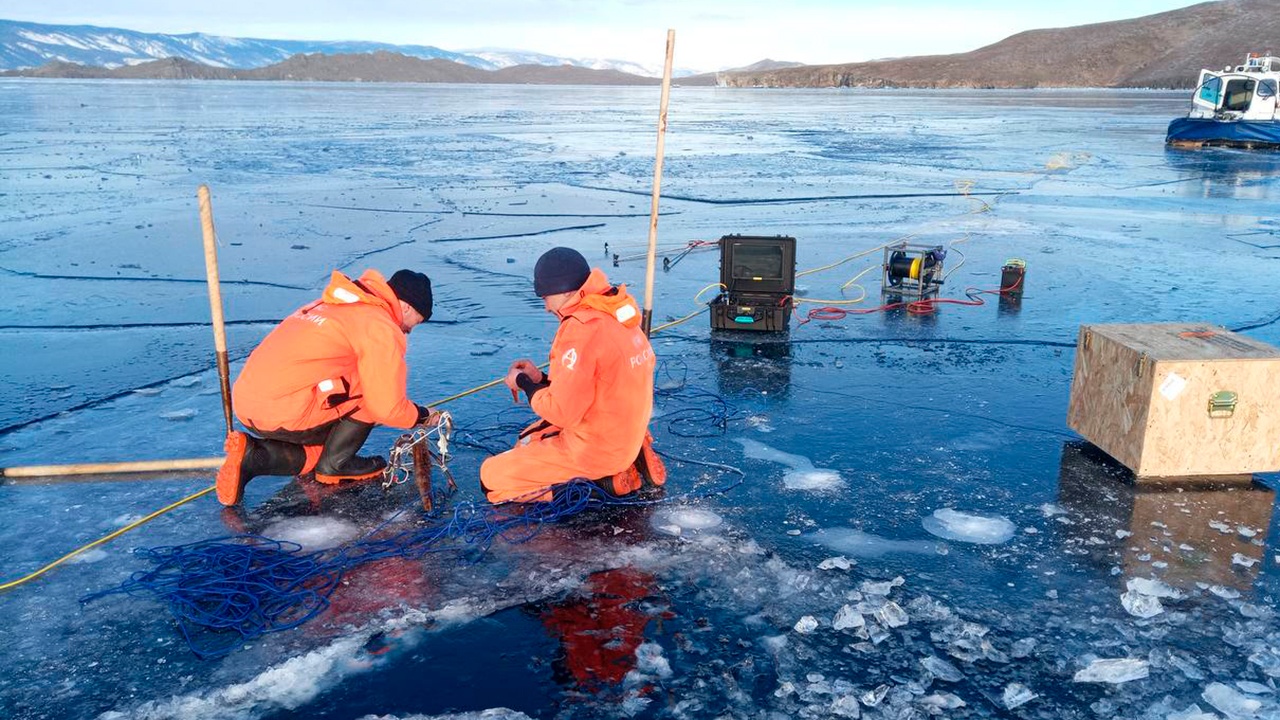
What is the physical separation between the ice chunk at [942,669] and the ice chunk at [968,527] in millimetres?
1091

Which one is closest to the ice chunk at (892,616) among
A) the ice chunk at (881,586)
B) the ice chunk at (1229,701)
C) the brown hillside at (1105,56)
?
the ice chunk at (881,586)

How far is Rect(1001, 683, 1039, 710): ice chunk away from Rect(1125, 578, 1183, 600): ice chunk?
103 centimetres

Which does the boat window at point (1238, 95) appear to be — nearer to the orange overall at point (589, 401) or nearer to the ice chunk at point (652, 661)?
the orange overall at point (589, 401)

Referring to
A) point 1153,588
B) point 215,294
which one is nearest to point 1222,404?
point 1153,588

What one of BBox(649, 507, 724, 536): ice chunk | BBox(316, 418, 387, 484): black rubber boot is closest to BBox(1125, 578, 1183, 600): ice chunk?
BBox(649, 507, 724, 536): ice chunk

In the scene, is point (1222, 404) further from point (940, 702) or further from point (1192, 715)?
point (940, 702)

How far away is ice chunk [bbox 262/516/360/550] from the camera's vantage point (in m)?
4.50

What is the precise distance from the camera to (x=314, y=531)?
4625 millimetres

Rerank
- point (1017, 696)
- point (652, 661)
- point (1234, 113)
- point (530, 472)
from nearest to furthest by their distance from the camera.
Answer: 1. point (1017, 696)
2. point (652, 661)
3. point (530, 472)
4. point (1234, 113)

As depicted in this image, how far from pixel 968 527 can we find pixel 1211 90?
31.0 metres

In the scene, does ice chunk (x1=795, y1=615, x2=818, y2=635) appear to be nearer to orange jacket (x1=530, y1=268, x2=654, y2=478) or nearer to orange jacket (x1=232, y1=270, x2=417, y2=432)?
orange jacket (x1=530, y1=268, x2=654, y2=478)

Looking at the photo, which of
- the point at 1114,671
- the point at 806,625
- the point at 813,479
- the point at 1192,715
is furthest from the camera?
the point at 813,479

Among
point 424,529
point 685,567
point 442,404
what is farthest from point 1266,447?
point 442,404

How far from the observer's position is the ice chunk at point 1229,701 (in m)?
3.20
